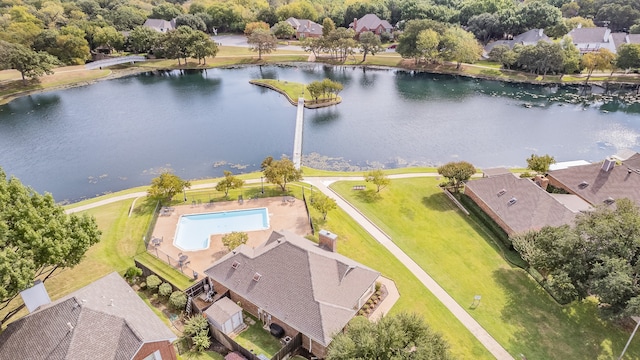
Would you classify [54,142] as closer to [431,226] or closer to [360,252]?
[360,252]

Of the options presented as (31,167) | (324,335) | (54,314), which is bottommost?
(31,167)

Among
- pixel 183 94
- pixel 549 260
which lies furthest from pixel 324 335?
pixel 183 94

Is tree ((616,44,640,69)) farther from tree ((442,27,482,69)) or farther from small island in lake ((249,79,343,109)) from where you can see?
small island in lake ((249,79,343,109))

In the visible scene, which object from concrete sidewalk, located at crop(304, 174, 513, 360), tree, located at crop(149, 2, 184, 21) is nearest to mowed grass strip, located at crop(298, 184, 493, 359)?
concrete sidewalk, located at crop(304, 174, 513, 360)

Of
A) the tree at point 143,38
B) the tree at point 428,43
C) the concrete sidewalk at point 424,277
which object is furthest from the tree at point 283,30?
the concrete sidewalk at point 424,277

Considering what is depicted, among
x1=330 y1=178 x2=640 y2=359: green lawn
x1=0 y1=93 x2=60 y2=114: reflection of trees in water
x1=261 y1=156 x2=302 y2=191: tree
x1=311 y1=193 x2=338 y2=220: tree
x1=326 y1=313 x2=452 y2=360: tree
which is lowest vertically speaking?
x1=0 y1=93 x2=60 y2=114: reflection of trees in water

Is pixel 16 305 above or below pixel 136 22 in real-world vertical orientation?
below

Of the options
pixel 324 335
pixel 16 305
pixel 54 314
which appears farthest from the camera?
pixel 16 305
